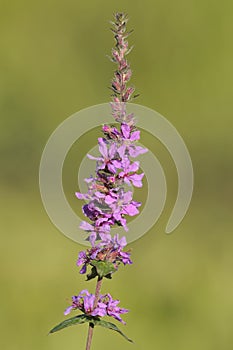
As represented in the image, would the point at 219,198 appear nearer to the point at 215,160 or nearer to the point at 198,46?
the point at 215,160

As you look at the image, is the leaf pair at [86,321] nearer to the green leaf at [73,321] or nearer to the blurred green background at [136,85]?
the green leaf at [73,321]

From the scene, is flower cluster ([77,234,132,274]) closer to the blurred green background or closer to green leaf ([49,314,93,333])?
green leaf ([49,314,93,333])

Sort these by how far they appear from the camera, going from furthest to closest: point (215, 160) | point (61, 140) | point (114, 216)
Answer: point (215, 160), point (61, 140), point (114, 216)

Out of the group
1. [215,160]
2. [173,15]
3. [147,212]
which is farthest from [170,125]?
[147,212]

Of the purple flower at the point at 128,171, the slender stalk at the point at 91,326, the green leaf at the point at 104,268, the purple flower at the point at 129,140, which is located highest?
the purple flower at the point at 129,140

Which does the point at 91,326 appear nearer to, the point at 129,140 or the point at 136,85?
the point at 129,140

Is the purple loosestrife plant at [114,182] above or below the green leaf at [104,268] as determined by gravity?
above

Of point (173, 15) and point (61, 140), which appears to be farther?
point (173, 15)

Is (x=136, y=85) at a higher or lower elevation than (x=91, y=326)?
higher

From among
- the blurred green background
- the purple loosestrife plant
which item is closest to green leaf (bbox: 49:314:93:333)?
the purple loosestrife plant

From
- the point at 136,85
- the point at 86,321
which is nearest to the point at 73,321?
the point at 86,321

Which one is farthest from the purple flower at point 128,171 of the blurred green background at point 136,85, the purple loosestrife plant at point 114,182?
the blurred green background at point 136,85
